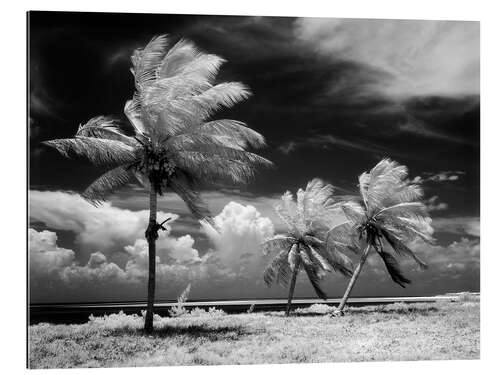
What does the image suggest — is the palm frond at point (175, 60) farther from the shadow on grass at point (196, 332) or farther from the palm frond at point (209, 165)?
the shadow on grass at point (196, 332)

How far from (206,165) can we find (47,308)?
12.9 ft

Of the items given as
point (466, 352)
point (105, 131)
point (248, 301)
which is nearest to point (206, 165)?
point (105, 131)

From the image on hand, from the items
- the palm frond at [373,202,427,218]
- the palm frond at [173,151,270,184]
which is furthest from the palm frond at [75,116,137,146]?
the palm frond at [373,202,427,218]

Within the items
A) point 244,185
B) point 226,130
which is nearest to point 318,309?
point 244,185

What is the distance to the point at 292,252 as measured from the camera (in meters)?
15.0

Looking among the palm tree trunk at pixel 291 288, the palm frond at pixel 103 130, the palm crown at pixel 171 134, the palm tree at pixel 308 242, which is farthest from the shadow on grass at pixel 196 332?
the palm frond at pixel 103 130

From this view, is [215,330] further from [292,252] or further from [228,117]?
[228,117]

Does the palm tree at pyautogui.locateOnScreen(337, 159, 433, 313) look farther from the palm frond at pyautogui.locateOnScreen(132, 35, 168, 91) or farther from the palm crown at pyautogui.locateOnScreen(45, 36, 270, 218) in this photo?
the palm frond at pyautogui.locateOnScreen(132, 35, 168, 91)

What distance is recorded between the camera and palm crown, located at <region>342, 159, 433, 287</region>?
14.2 metres

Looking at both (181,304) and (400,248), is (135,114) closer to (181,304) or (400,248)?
(181,304)

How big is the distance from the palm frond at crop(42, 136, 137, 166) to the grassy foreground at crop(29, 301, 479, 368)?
295 cm

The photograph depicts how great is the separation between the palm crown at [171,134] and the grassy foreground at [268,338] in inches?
94.3

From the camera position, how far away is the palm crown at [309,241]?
14.0 meters
